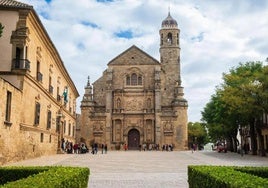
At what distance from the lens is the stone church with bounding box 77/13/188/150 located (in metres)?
61.6

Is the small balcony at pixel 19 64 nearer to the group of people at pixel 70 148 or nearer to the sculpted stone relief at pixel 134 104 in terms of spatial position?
the group of people at pixel 70 148

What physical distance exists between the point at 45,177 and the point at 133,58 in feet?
190

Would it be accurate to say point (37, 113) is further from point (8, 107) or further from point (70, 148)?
point (70, 148)

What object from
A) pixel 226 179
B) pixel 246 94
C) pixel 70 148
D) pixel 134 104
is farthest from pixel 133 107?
pixel 226 179

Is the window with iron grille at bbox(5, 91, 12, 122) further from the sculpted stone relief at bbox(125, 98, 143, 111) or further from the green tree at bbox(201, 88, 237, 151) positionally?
the sculpted stone relief at bbox(125, 98, 143, 111)

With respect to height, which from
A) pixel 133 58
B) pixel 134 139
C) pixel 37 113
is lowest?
pixel 134 139

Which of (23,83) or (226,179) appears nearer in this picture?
(226,179)

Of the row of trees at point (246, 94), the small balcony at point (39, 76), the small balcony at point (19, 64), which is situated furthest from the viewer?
the row of trees at point (246, 94)

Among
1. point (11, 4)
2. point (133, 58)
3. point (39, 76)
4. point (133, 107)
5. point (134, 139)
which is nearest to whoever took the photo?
point (11, 4)

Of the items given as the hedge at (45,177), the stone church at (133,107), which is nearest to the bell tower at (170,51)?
the stone church at (133,107)

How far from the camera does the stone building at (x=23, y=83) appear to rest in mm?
22188

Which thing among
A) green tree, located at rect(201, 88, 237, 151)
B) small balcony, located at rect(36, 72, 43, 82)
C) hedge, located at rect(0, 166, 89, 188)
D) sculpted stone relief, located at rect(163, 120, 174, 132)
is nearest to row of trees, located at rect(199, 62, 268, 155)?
green tree, located at rect(201, 88, 237, 151)

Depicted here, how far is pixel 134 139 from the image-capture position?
6291 cm

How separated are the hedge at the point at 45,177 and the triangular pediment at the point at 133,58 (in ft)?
178
